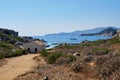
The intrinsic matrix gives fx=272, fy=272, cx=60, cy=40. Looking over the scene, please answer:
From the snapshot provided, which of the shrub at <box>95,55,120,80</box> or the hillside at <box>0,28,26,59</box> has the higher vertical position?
the shrub at <box>95,55,120,80</box>

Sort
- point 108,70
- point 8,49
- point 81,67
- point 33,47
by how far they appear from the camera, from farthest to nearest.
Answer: point 33,47
point 8,49
point 81,67
point 108,70

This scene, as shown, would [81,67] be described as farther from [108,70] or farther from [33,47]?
[33,47]

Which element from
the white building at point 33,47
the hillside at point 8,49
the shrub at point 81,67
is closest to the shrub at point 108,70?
the shrub at point 81,67

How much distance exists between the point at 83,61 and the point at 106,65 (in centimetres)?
467

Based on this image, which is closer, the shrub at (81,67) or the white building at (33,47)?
the shrub at (81,67)

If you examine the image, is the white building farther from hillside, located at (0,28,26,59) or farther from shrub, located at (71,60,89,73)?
shrub, located at (71,60,89,73)

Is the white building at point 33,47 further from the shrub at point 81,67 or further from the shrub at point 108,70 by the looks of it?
the shrub at point 108,70

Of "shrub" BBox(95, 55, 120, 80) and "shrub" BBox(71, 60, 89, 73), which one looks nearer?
"shrub" BBox(95, 55, 120, 80)

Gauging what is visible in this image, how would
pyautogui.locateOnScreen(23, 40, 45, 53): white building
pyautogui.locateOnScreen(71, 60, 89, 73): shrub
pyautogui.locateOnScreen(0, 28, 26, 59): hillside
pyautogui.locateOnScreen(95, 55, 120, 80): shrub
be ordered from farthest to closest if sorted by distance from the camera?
pyautogui.locateOnScreen(23, 40, 45, 53): white building < pyautogui.locateOnScreen(0, 28, 26, 59): hillside < pyautogui.locateOnScreen(71, 60, 89, 73): shrub < pyautogui.locateOnScreen(95, 55, 120, 80): shrub

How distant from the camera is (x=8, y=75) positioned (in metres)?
24.8

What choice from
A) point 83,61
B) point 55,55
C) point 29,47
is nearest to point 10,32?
point 29,47

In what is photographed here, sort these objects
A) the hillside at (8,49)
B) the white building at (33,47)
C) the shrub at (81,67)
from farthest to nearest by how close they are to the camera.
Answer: the white building at (33,47)
the hillside at (8,49)
the shrub at (81,67)

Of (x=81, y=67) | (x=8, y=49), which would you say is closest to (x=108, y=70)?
(x=81, y=67)

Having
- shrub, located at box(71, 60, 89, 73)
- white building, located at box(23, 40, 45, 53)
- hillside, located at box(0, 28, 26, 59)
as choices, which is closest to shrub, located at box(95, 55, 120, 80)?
shrub, located at box(71, 60, 89, 73)
